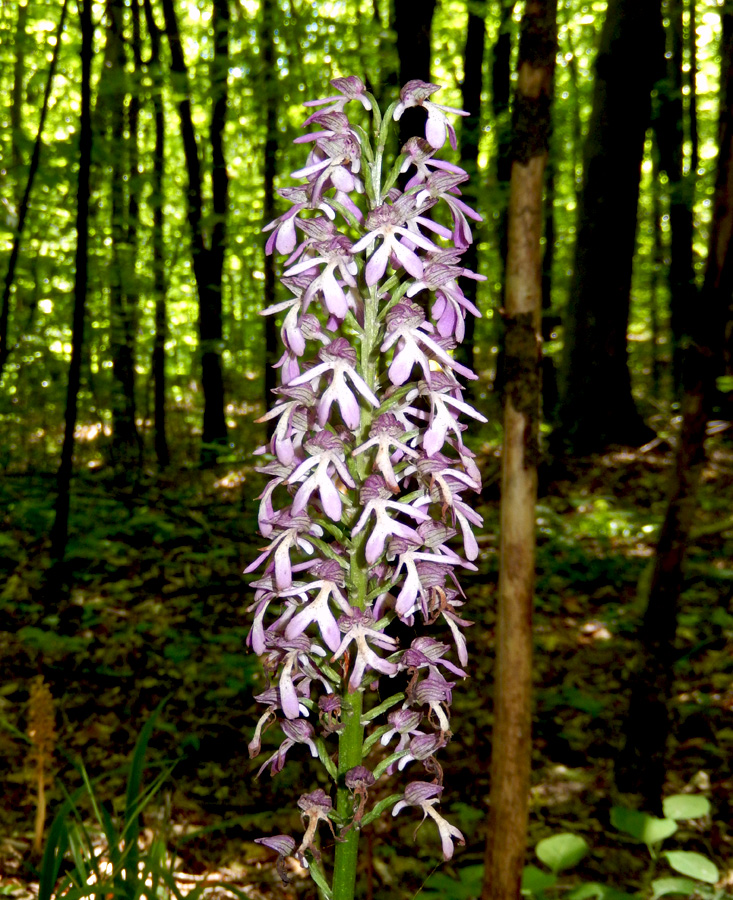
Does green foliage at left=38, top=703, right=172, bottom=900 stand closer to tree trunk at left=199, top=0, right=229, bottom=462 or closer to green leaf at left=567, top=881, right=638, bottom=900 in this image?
green leaf at left=567, top=881, right=638, bottom=900

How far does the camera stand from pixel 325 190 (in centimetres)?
151

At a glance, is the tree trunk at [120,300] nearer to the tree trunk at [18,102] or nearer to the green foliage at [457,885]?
the tree trunk at [18,102]

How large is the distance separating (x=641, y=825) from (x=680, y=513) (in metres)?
1.38

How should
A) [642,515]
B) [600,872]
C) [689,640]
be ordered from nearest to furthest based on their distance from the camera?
1. [600,872]
2. [689,640]
3. [642,515]

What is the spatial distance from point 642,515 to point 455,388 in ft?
22.1

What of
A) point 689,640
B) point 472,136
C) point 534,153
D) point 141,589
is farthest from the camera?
point 472,136

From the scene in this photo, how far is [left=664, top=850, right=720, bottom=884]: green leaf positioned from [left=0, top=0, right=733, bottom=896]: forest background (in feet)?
3.14

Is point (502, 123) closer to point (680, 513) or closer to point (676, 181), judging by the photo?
point (676, 181)

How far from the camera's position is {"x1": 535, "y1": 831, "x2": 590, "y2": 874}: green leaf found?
2.57m

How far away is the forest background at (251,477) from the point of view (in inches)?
149

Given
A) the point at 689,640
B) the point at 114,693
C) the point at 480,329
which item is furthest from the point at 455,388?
the point at 480,329

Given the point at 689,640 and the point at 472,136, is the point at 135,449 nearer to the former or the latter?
the point at 472,136

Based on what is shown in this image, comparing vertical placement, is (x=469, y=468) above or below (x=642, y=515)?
above

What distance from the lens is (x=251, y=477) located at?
32.6 feet
